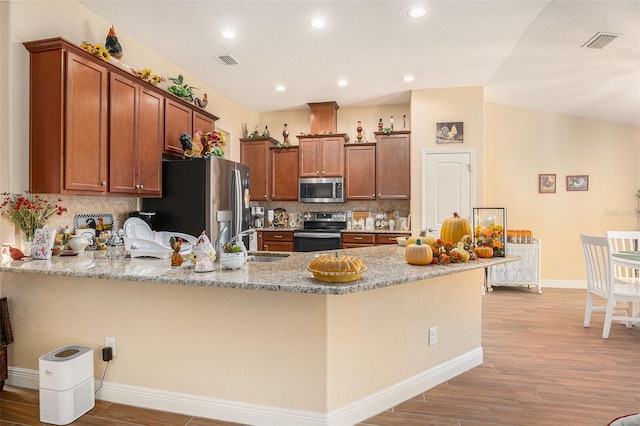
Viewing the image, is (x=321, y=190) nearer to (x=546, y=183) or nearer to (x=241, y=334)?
(x=546, y=183)

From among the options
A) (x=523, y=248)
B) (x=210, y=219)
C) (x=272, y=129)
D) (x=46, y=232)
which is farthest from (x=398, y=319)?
(x=272, y=129)

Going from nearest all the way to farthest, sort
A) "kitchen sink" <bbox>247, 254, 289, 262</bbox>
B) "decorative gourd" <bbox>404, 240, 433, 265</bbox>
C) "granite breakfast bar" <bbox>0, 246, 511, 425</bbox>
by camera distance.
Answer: "granite breakfast bar" <bbox>0, 246, 511, 425</bbox> → "decorative gourd" <bbox>404, 240, 433, 265</bbox> → "kitchen sink" <bbox>247, 254, 289, 262</bbox>

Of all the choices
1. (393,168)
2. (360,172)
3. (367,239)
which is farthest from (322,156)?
(367,239)

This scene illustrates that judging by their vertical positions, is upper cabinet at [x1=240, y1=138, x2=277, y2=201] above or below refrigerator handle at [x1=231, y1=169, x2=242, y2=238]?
above

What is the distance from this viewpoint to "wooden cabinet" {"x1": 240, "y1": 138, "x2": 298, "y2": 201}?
587cm

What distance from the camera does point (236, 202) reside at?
13.5ft

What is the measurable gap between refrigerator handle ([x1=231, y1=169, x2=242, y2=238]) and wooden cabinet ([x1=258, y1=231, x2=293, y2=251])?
149 cm

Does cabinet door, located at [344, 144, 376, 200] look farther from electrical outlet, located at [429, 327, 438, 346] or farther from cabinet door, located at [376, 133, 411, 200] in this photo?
electrical outlet, located at [429, 327, 438, 346]

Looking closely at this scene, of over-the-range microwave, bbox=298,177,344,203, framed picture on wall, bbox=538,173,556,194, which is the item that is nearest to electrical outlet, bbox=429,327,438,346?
over-the-range microwave, bbox=298,177,344,203

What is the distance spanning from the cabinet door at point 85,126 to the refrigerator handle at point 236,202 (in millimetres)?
1397

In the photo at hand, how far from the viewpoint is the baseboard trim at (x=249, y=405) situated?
6.37 feet

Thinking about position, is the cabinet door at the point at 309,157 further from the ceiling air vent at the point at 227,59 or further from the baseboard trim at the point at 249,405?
the baseboard trim at the point at 249,405

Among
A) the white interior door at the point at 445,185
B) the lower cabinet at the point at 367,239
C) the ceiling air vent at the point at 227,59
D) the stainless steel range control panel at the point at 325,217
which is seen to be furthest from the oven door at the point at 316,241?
the ceiling air vent at the point at 227,59

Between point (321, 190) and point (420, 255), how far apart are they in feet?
11.8
